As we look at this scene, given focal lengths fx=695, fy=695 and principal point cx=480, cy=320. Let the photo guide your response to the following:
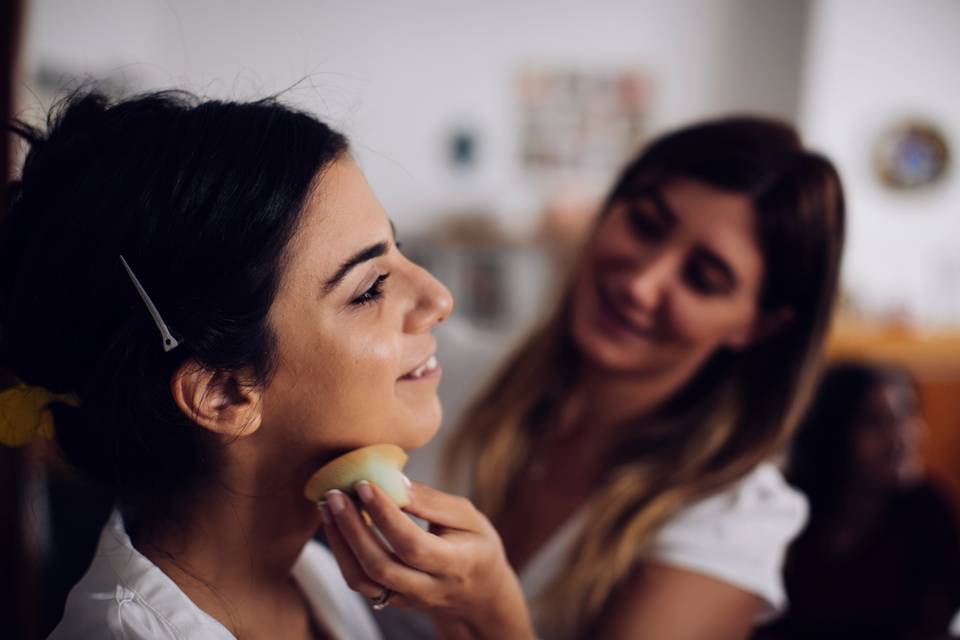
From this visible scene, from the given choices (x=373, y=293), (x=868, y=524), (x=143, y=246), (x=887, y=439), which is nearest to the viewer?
(x=143, y=246)

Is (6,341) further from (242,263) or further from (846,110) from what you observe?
(846,110)

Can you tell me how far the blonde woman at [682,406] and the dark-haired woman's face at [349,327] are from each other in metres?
0.49

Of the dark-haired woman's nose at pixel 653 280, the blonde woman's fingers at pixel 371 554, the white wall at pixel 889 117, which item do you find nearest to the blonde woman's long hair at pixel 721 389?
the dark-haired woman's nose at pixel 653 280

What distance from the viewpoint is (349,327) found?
0.76m

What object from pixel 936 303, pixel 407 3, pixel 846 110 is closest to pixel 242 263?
pixel 407 3

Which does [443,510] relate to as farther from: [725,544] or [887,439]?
[887,439]

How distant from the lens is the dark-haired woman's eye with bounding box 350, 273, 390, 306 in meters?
0.78

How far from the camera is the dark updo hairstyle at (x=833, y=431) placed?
7.08 ft

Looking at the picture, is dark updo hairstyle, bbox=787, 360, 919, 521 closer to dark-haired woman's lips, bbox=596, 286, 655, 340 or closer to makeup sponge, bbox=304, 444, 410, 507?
dark-haired woman's lips, bbox=596, 286, 655, 340

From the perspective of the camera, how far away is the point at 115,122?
0.71 metres

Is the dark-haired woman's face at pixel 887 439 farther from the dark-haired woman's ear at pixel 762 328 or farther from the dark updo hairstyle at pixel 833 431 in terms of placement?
the dark-haired woman's ear at pixel 762 328

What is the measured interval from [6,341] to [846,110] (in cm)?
416

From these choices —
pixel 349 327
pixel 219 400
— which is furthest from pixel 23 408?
pixel 349 327

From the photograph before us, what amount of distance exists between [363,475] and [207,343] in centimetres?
21
